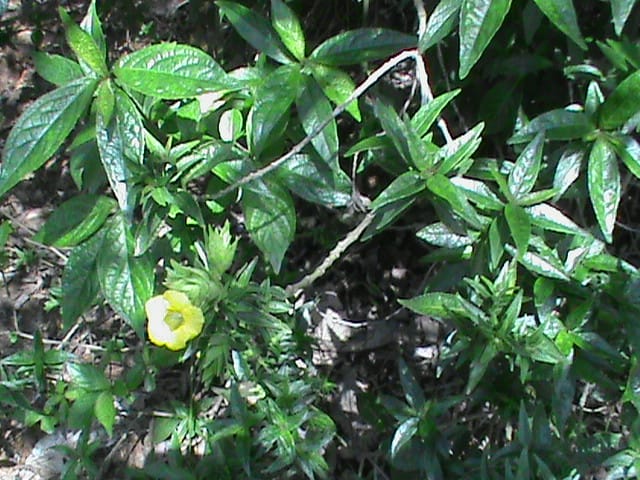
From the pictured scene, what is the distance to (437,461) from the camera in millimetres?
1961

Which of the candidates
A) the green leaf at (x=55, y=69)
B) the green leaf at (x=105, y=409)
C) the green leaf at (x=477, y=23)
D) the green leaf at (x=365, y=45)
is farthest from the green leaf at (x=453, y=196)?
the green leaf at (x=105, y=409)

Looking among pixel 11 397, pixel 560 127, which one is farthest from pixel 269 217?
pixel 11 397

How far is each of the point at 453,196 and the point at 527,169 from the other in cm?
20

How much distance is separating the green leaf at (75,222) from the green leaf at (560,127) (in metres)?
0.96

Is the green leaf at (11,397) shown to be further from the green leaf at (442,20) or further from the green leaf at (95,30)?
the green leaf at (442,20)

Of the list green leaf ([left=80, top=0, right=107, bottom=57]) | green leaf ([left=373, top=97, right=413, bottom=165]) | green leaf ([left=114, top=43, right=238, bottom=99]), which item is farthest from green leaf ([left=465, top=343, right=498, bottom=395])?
green leaf ([left=80, top=0, right=107, bottom=57])

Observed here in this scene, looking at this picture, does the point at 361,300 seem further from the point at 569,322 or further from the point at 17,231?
the point at 17,231

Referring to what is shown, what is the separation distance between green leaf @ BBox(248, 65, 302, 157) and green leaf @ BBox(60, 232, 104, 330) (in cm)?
43

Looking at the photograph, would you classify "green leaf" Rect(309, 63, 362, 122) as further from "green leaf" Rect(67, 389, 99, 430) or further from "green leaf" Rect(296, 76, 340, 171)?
"green leaf" Rect(67, 389, 99, 430)

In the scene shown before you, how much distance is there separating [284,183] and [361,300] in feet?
3.27

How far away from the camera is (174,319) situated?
170 centimetres

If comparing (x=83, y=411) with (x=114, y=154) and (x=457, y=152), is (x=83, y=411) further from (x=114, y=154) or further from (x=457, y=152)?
(x=457, y=152)

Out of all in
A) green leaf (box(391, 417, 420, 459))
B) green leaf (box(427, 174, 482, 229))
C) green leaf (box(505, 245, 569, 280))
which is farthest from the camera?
green leaf (box(391, 417, 420, 459))

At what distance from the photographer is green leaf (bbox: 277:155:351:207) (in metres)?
1.89
